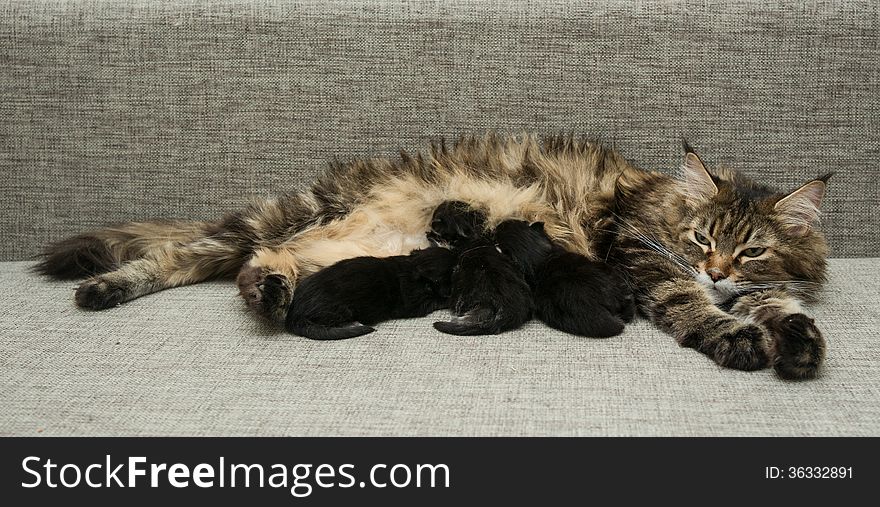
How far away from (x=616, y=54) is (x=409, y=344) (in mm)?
1157

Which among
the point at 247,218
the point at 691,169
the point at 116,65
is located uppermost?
the point at 116,65

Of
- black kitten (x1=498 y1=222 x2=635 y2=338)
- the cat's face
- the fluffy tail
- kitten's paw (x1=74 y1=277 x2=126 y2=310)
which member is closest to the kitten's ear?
the cat's face

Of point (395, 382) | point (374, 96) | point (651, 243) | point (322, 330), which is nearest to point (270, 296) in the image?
point (322, 330)

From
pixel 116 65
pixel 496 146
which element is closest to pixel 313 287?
pixel 496 146

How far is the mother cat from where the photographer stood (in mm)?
2209

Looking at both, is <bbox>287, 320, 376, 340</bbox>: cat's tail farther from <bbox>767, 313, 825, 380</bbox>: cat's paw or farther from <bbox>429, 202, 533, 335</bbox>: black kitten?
<bbox>767, 313, 825, 380</bbox>: cat's paw

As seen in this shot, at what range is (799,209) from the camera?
7.31ft

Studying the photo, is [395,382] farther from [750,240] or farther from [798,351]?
[750,240]

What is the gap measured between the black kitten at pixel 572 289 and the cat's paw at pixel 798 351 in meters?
0.38

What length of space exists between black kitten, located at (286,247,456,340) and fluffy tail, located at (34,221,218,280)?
0.60 m

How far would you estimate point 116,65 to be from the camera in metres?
2.75

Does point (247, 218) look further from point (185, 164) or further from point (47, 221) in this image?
point (47, 221)

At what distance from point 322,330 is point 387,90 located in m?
0.92

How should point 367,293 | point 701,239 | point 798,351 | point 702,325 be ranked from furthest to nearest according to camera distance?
point 701,239, point 367,293, point 702,325, point 798,351
